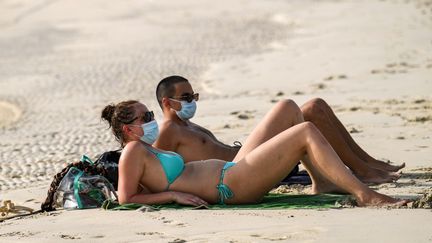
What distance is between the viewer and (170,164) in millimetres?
6648

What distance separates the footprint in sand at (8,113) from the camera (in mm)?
13438

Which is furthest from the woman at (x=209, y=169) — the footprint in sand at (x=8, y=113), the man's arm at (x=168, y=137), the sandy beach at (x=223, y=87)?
the footprint in sand at (x=8, y=113)

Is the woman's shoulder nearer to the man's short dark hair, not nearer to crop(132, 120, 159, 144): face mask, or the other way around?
crop(132, 120, 159, 144): face mask

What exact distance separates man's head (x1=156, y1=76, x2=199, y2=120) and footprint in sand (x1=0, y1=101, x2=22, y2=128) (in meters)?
5.96

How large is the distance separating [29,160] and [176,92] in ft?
10.0

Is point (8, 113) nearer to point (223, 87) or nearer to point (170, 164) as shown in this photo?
point (223, 87)

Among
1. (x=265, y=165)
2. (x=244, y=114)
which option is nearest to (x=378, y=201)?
(x=265, y=165)

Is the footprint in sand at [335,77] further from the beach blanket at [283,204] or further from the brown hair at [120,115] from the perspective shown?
the brown hair at [120,115]

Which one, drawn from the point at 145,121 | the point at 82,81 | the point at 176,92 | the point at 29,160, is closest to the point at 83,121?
the point at 29,160

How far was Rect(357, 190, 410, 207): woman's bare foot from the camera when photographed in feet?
20.5

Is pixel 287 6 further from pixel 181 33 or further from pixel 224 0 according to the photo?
pixel 181 33

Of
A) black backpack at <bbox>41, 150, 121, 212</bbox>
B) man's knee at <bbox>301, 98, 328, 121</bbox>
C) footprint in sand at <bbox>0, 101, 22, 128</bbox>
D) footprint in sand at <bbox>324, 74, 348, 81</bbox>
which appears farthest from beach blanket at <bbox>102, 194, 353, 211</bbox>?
footprint in sand at <bbox>324, 74, 348, 81</bbox>

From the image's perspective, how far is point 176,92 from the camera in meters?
7.58

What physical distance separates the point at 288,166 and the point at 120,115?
1112 millimetres
